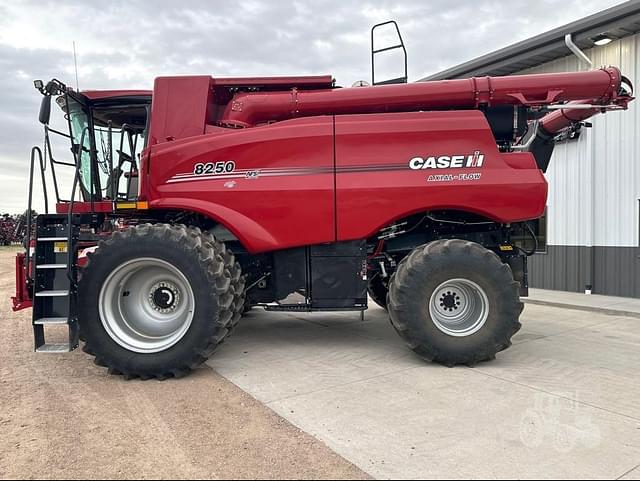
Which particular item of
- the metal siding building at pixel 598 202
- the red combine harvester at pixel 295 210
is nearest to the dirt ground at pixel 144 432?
the red combine harvester at pixel 295 210

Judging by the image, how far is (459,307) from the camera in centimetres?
499

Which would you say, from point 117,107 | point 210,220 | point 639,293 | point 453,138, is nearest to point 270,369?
point 210,220

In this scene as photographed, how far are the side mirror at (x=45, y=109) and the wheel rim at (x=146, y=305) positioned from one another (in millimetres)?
1689

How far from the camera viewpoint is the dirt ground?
9.28ft

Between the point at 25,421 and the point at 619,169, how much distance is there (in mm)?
9911

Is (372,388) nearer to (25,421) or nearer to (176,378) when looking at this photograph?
(176,378)

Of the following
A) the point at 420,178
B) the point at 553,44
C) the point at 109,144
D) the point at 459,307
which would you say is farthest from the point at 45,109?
the point at 553,44

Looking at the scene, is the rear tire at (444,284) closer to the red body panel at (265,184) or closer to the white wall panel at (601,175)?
the red body panel at (265,184)

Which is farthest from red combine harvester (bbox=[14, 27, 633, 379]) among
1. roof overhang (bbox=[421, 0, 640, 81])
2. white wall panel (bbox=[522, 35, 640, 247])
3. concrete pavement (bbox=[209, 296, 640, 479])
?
white wall panel (bbox=[522, 35, 640, 247])

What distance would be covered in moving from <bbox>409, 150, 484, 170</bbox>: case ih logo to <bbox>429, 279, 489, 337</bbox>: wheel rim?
1163 mm

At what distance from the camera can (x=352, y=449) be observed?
304 cm

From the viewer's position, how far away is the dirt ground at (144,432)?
2828mm

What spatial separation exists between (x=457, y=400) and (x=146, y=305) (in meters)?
3.13

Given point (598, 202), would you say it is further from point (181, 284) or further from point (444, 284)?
point (181, 284)
